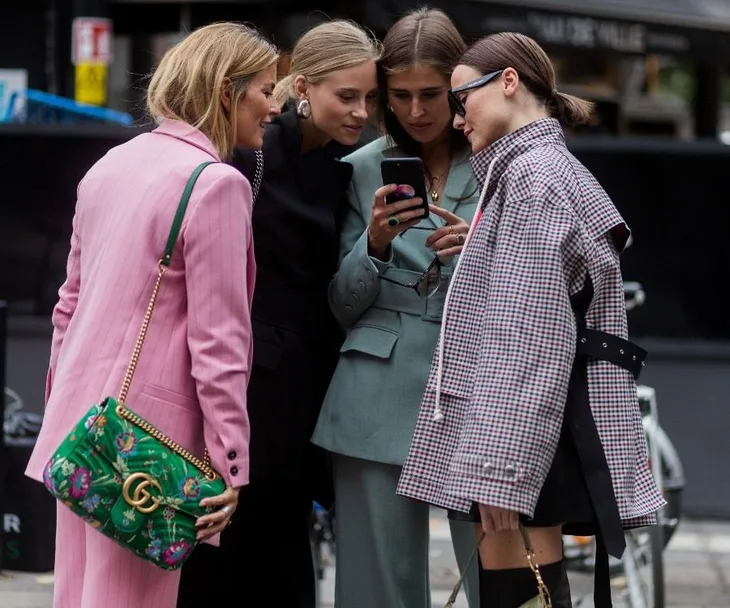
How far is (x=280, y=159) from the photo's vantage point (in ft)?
11.9

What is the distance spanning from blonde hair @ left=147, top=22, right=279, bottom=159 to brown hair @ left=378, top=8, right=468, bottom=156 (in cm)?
47

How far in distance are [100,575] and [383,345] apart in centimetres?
94

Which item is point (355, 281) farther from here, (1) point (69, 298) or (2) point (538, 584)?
(2) point (538, 584)

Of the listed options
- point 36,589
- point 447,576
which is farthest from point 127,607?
point 447,576

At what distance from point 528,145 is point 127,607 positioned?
1310 millimetres

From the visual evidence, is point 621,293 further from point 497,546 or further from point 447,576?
point 447,576

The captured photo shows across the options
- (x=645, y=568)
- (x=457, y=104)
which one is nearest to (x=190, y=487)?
(x=457, y=104)

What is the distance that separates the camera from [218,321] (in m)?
2.95

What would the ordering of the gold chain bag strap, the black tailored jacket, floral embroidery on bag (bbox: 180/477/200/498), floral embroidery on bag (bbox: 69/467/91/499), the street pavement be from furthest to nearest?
the street pavement → the black tailored jacket → the gold chain bag strap → floral embroidery on bag (bbox: 180/477/200/498) → floral embroidery on bag (bbox: 69/467/91/499)

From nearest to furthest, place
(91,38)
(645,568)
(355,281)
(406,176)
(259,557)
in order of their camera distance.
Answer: (406,176) < (355,281) < (259,557) < (645,568) < (91,38)

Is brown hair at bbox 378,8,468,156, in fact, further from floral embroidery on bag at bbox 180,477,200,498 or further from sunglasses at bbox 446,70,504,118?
floral embroidery on bag at bbox 180,477,200,498

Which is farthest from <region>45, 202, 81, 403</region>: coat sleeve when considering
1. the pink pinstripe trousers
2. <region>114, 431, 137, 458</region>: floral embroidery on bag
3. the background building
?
the background building

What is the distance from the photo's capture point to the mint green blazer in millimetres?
3533

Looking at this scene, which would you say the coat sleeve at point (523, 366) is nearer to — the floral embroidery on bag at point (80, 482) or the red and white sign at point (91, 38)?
the floral embroidery on bag at point (80, 482)
